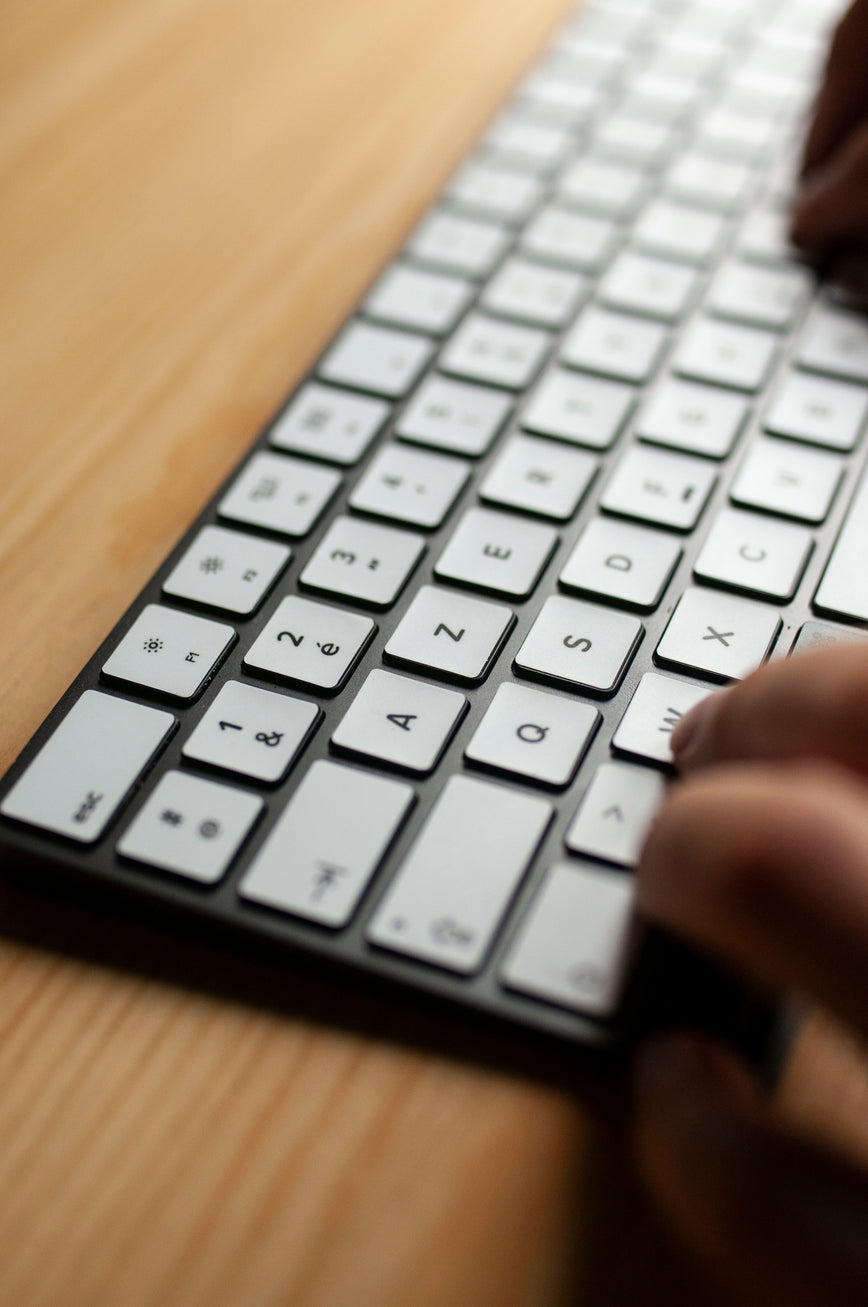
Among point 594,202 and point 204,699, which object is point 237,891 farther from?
point 594,202

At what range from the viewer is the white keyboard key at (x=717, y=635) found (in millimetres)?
344

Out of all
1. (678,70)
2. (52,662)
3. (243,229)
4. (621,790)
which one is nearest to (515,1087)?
(621,790)

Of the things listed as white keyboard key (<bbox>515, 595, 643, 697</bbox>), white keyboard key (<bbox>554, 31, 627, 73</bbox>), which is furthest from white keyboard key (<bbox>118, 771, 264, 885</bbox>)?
white keyboard key (<bbox>554, 31, 627, 73</bbox>)

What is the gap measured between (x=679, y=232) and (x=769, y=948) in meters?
0.41

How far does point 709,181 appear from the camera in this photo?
0.56 meters

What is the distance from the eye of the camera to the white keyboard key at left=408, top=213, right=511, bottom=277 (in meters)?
0.50

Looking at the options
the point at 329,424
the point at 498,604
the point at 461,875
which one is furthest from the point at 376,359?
the point at 461,875

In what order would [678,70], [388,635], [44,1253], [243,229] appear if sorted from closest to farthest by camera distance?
1. [44,1253]
2. [388,635]
3. [243,229]
4. [678,70]

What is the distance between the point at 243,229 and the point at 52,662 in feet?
0.92

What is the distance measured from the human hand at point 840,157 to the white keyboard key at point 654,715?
0.30m

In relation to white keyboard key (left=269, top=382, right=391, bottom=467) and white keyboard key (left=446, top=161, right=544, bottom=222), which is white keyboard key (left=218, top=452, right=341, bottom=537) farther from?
white keyboard key (left=446, top=161, right=544, bottom=222)

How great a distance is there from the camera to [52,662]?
1.17 feet

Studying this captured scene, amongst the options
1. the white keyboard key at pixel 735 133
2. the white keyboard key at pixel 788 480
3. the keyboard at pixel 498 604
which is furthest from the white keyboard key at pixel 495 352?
the white keyboard key at pixel 735 133

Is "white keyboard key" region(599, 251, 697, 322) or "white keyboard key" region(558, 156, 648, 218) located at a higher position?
"white keyboard key" region(558, 156, 648, 218)
